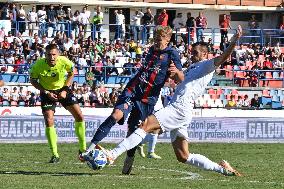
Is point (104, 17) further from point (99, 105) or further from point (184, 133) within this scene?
point (184, 133)

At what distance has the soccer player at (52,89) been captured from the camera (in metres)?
17.3

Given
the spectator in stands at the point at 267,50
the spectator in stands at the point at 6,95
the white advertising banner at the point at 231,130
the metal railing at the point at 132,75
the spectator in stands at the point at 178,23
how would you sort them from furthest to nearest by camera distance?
the spectator in stands at the point at 178,23 < the spectator in stands at the point at 267,50 < the metal railing at the point at 132,75 < the spectator in stands at the point at 6,95 < the white advertising banner at the point at 231,130

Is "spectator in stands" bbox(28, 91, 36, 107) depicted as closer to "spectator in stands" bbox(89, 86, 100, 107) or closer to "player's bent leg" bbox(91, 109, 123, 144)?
"spectator in stands" bbox(89, 86, 100, 107)

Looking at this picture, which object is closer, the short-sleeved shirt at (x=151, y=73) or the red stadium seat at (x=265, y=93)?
the short-sleeved shirt at (x=151, y=73)

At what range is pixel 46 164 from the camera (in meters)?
16.9

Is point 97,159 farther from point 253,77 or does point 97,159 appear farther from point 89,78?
point 253,77

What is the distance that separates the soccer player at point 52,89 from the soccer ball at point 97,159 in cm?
422

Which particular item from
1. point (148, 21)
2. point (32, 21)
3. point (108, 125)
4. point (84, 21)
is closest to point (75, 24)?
point (84, 21)

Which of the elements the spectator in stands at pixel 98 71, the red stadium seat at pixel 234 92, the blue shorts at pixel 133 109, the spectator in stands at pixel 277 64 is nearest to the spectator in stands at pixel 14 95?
the spectator in stands at pixel 98 71

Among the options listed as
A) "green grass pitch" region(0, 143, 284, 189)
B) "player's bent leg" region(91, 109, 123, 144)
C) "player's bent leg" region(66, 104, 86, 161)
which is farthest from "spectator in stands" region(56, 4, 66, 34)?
"player's bent leg" region(91, 109, 123, 144)

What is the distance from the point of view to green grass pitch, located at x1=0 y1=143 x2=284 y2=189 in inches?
505

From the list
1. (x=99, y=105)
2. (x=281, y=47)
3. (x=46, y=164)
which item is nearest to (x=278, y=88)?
(x=281, y=47)

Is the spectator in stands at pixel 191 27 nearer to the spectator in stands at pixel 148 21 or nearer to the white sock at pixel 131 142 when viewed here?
the spectator in stands at pixel 148 21

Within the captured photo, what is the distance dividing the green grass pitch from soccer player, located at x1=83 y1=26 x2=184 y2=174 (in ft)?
2.80
